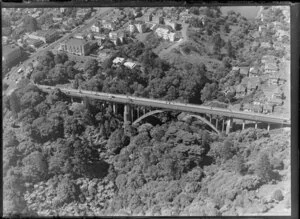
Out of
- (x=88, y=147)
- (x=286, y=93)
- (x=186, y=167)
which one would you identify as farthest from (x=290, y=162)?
(x=88, y=147)

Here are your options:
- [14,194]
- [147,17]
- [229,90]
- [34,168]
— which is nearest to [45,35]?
[147,17]

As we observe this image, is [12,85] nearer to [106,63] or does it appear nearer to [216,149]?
[106,63]

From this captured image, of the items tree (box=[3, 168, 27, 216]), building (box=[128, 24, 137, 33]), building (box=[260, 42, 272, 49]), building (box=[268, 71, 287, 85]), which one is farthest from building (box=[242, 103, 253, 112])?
tree (box=[3, 168, 27, 216])

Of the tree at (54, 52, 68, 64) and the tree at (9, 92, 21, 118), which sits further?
the tree at (54, 52, 68, 64)

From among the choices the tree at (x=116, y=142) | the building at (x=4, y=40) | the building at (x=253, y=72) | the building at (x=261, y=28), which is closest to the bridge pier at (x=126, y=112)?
the tree at (x=116, y=142)

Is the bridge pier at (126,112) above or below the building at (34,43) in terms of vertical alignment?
below

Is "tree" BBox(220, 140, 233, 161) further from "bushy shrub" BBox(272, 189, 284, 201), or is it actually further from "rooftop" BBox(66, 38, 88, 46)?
"rooftop" BBox(66, 38, 88, 46)

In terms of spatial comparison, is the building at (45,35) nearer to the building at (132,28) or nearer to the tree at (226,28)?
the building at (132,28)
